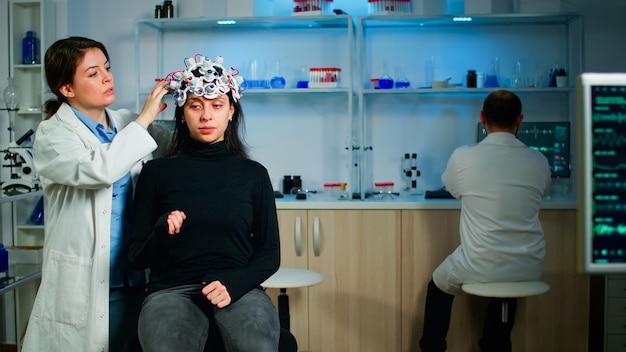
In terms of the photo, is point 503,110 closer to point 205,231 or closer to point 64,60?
point 205,231

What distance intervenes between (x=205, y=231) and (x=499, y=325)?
150 cm

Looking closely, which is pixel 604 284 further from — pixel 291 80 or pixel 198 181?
pixel 198 181

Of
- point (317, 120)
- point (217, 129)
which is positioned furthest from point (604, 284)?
point (217, 129)

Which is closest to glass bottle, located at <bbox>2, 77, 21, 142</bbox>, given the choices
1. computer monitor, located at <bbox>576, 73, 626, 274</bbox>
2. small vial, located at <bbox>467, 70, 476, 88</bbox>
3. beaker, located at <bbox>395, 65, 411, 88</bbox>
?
beaker, located at <bbox>395, 65, 411, 88</bbox>

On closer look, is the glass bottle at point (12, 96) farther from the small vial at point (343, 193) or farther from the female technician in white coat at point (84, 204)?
the female technician in white coat at point (84, 204)

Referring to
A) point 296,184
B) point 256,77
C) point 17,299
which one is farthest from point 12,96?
point 296,184

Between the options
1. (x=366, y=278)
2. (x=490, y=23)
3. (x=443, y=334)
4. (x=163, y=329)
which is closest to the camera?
(x=163, y=329)

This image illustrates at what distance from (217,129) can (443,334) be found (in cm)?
172

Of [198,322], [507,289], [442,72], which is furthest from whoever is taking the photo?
[442,72]

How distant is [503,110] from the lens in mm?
3133

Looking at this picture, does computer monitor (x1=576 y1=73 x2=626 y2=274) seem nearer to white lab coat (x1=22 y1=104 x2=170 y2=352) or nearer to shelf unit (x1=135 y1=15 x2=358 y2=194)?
white lab coat (x1=22 y1=104 x2=170 y2=352)

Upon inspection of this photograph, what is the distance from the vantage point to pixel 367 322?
3.83 metres

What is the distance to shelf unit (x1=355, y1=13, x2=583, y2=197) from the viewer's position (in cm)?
420

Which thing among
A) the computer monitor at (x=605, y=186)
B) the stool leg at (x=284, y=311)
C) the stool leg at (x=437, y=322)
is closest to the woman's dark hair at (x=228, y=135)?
the stool leg at (x=284, y=311)
